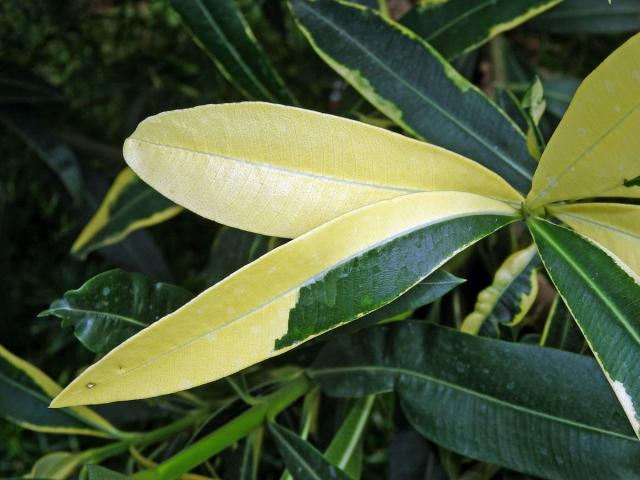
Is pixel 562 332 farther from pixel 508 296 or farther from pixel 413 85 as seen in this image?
pixel 413 85

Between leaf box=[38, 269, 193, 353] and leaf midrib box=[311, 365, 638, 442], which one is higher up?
leaf box=[38, 269, 193, 353]

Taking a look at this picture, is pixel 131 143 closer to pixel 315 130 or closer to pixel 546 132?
pixel 315 130

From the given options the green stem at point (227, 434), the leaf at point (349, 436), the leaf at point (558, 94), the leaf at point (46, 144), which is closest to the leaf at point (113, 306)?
the green stem at point (227, 434)

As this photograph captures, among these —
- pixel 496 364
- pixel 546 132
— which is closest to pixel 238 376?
pixel 496 364

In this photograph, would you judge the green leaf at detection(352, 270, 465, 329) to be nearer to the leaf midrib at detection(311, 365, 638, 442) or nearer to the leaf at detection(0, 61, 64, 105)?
the leaf midrib at detection(311, 365, 638, 442)

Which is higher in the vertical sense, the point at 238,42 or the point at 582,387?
the point at 238,42

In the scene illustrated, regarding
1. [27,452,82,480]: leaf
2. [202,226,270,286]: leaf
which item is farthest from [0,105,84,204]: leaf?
[27,452,82,480]: leaf
